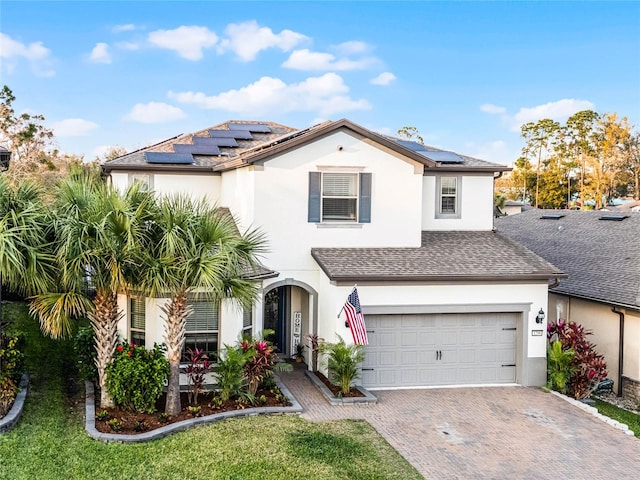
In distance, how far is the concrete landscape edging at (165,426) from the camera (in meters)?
11.0

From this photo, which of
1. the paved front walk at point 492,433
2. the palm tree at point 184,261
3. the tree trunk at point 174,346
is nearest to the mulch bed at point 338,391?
the paved front walk at point 492,433

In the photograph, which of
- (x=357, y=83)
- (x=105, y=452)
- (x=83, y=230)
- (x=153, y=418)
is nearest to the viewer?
(x=105, y=452)

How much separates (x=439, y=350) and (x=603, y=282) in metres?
6.11

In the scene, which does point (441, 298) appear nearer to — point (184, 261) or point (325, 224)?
point (325, 224)

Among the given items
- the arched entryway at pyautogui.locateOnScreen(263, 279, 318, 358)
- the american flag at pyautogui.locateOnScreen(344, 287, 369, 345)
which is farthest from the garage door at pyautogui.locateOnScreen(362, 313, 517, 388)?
the arched entryway at pyautogui.locateOnScreen(263, 279, 318, 358)

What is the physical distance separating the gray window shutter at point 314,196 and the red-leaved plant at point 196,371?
4888mm

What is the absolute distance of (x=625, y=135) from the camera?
6072cm

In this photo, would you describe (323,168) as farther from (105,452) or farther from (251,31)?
(251,31)

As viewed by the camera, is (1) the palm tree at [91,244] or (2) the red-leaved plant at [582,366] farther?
(2) the red-leaved plant at [582,366]

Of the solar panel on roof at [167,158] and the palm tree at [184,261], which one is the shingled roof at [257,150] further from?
the palm tree at [184,261]

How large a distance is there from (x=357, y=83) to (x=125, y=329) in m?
27.9

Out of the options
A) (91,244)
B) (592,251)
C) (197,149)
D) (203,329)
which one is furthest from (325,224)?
(592,251)

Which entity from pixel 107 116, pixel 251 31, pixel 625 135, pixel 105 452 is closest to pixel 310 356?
pixel 105 452

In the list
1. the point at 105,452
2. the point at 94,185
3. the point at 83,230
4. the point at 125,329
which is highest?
the point at 94,185
